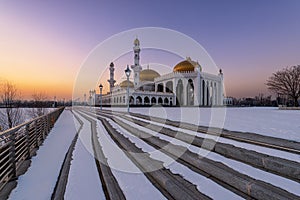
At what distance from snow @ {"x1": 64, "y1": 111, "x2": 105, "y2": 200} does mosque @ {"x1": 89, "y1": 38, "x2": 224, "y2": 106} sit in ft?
123

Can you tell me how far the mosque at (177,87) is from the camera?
45641 mm

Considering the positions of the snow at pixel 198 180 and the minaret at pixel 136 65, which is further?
the minaret at pixel 136 65

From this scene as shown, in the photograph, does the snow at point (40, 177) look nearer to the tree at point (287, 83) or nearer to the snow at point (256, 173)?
the snow at point (256, 173)

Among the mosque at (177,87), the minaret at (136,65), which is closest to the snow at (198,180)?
the mosque at (177,87)

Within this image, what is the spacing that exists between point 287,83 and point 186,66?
2426 cm

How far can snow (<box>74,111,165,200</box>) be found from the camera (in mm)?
2961

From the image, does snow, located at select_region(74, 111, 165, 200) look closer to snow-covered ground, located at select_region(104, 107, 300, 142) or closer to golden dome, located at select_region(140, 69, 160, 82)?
snow-covered ground, located at select_region(104, 107, 300, 142)

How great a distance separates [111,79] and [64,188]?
5875 cm

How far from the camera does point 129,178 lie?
3.54 m

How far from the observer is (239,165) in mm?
3369

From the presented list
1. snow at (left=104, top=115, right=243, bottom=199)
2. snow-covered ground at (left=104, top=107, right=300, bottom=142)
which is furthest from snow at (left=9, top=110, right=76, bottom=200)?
snow-covered ground at (left=104, top=107, right=300, bottom=142)

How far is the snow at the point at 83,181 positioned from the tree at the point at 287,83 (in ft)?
131

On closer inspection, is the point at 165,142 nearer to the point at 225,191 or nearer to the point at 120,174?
the point at 120,174

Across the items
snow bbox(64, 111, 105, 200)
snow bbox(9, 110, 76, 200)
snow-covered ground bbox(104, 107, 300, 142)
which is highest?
snow-covered ground bbox(104, 107, 300, 142)
